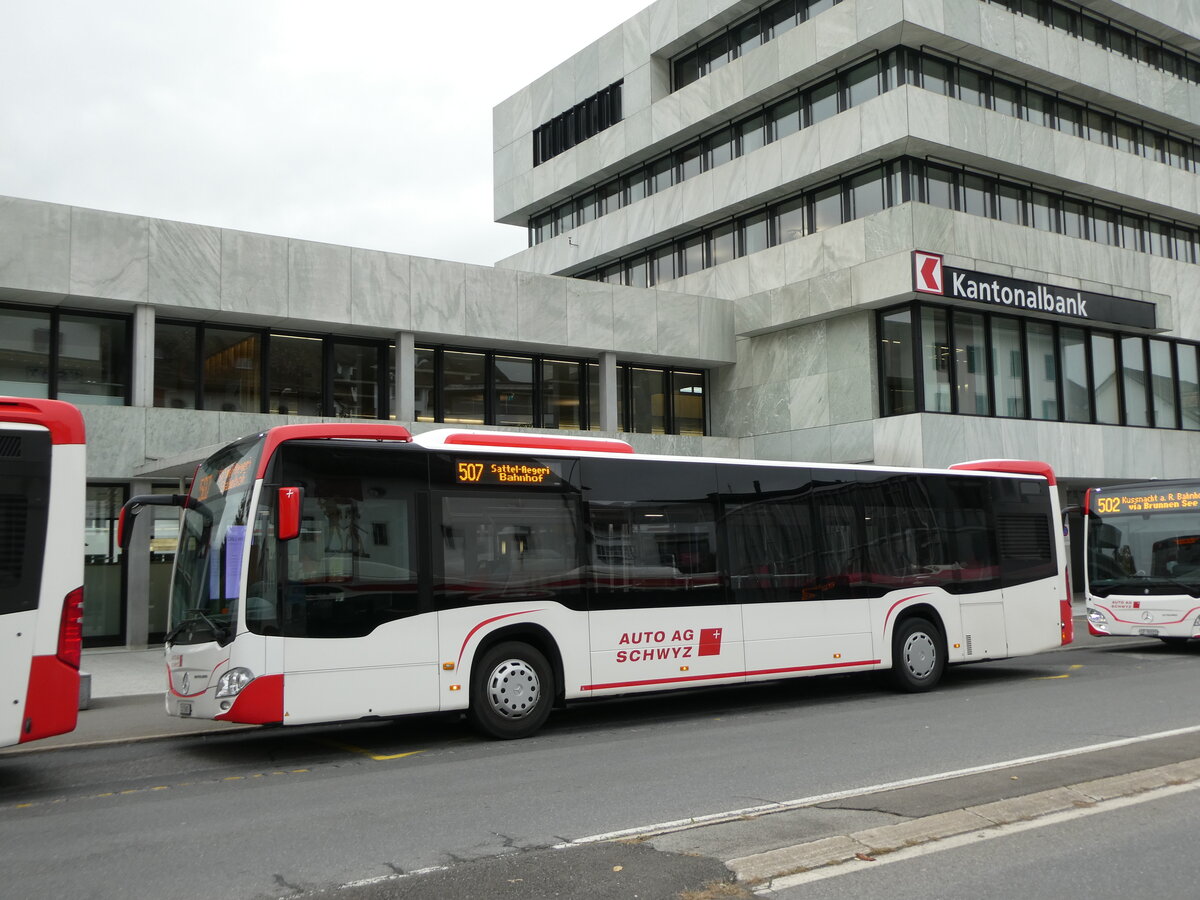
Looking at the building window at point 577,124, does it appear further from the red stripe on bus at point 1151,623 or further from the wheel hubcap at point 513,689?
the wheel hubcap at point 513,689

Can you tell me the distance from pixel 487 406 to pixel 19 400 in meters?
16.9

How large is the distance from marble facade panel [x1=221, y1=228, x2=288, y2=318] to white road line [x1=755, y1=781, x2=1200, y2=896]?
18115mm

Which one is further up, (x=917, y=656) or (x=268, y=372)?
(x=268, y=372)

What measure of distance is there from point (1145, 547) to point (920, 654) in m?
6.78

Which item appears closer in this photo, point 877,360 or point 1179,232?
point 877,360

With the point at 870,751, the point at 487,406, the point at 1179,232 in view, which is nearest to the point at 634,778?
the point at 870,751

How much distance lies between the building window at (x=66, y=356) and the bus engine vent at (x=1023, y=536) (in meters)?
15.9

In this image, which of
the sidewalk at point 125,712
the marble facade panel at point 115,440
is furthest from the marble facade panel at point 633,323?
the sidewalk at point 125,712

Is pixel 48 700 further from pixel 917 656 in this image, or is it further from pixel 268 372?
pixel 268 372

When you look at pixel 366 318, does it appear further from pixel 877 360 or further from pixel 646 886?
pixel 646 886

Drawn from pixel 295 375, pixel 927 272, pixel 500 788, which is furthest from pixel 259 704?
pixel 927 272

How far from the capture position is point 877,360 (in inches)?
1046

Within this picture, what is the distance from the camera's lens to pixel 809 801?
734 cm

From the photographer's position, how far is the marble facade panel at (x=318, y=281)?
21734 millimetres
